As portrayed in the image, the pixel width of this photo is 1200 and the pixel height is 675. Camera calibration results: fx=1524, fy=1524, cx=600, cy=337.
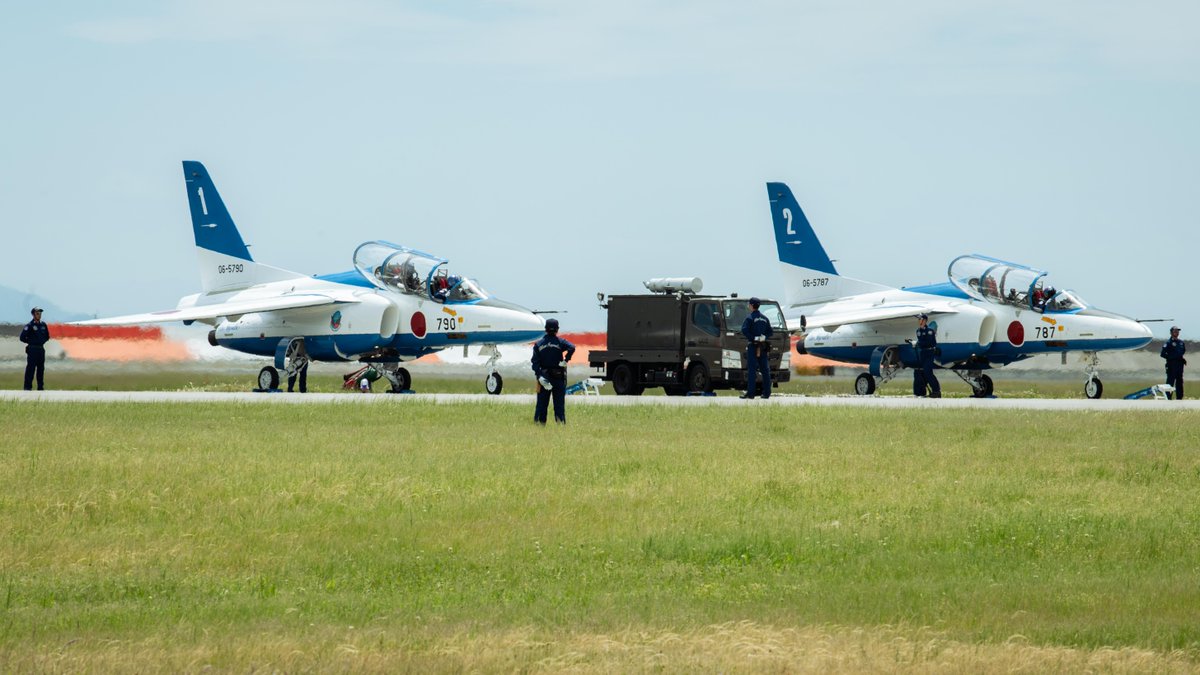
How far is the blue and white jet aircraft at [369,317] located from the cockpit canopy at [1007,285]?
36.7ft

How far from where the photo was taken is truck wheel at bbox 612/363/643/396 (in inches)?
1324

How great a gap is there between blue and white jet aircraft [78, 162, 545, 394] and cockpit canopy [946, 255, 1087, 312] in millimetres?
11171

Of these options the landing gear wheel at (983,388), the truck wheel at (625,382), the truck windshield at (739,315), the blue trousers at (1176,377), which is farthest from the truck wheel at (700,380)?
the blue trousers at (1176,377)

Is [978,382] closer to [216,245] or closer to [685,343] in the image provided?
[685,343]

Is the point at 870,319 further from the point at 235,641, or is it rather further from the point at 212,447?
the point at 235,641

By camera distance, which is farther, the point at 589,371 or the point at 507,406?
the point at 589,371

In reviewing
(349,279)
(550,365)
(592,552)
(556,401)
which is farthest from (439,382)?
(592,552)

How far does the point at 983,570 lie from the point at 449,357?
34.7 m

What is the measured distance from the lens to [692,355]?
32.7m

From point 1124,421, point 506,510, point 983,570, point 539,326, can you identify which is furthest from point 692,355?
point 983,570

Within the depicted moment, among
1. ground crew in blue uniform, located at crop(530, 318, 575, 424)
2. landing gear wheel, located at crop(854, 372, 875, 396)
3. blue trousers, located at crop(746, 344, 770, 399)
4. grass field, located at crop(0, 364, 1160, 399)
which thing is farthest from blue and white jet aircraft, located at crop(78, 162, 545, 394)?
ground crew in blue uniform, located at crop(530, 318, 575, 424)

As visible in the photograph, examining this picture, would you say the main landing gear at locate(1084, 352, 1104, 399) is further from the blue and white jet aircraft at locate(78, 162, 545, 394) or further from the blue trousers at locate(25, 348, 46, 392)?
the blue trousers at locate(25, 348, 46, 392)

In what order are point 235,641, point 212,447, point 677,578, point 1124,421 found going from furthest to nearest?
1. point 1124,421
2. point 212,447
3. point 677,578
4. point 235,641

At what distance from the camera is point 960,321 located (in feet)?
122
